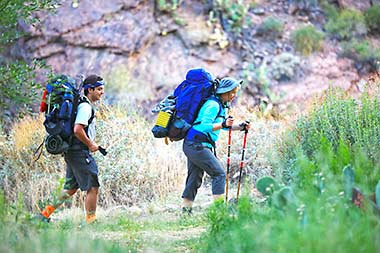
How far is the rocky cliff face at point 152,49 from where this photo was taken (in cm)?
1717

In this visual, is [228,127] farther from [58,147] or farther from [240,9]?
[240,9]

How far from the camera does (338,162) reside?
6012mm

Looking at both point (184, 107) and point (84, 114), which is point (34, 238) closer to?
point (84, 114)

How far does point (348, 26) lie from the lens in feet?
62.6

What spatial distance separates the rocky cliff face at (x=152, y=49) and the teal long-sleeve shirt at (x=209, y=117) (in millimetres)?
8000

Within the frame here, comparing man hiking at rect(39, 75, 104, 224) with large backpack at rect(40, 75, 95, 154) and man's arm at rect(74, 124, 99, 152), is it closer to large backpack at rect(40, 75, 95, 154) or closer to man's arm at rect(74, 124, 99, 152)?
man's arm at rect(74, 124, 99, 152)

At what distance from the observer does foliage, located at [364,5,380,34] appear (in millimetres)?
19219

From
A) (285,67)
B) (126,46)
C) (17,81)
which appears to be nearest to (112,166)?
(17,81)

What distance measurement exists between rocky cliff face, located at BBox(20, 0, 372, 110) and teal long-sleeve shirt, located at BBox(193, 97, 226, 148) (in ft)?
26.2

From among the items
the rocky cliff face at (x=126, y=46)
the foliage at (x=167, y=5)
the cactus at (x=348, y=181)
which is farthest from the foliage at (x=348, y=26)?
the cactus at (x=348, y=181)

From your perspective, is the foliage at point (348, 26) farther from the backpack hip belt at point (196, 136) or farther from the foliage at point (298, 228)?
the foliage at point (298, 228)

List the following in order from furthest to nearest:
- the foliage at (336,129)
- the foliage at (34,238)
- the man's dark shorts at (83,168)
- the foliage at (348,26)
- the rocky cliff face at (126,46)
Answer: the foliage at (348,26)
the rocky cliff face at (126,46)
the foliage at (336,129)
the man's dark shorts at (83,168)
the foliage at (34,238)

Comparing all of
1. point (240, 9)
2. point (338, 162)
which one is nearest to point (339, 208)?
point (338, 162)

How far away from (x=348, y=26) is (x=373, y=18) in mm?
817
